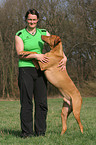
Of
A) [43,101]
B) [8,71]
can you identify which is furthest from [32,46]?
[8,71]

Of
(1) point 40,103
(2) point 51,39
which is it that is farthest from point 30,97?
(2) point 51,39

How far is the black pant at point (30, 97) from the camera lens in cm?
404

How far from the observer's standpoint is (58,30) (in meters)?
15.1

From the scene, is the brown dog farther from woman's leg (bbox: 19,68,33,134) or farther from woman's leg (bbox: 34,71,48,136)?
woman's leg (bbox: 19,68,33,134)

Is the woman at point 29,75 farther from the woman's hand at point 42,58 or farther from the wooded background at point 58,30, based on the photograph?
the wooded background at point 58,30

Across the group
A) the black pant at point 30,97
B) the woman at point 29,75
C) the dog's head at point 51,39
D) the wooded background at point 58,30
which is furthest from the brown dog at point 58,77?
the wooded background at point 58,30

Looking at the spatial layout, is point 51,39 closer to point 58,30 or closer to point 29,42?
point 29,42

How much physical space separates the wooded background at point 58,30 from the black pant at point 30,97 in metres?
10.7

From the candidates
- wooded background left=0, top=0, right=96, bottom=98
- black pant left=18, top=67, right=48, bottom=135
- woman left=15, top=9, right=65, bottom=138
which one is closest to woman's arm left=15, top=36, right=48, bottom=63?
woman left=15, top=9, right=65, bottom=138

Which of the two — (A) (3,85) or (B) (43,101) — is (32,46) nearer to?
(B) (43,101)

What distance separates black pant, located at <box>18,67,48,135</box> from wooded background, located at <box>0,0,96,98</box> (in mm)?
10678

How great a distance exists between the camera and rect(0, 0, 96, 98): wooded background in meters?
14.8

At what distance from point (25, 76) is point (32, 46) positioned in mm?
498

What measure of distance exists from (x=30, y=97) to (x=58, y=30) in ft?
37.6
